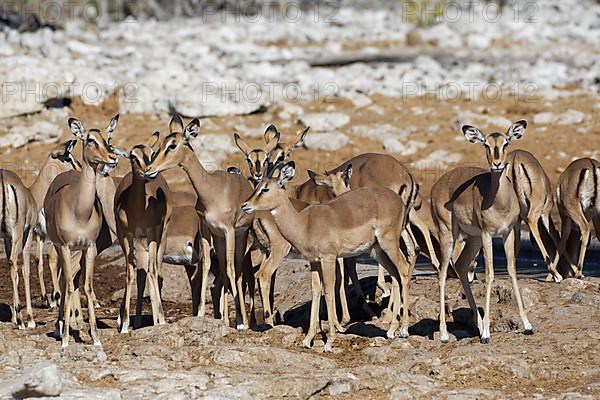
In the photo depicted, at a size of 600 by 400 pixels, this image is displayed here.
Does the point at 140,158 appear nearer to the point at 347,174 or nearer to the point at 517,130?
the point at 347,174

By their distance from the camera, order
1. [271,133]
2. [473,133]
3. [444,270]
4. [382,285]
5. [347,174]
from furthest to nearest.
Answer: [271,133] → [347,174] → [382,285] → [444,270] → [473,133]

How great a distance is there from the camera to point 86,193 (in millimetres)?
12391

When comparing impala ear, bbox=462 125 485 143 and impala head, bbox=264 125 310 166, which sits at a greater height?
impala ear, bbox=462 125 485 143

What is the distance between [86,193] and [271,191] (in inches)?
74.0

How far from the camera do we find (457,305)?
13578 millimetres

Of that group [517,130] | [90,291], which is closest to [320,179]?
[517,130]

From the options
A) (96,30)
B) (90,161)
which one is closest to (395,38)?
(96,30)

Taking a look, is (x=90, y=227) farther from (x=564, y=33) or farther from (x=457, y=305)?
(x=564, y=33)

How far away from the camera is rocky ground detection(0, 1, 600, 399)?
10.5m

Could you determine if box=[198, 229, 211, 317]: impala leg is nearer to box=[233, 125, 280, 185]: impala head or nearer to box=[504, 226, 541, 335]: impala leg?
box=[233, 125, 280, 185]: impala head

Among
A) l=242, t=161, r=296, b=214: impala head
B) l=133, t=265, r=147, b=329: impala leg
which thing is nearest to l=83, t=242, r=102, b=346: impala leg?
l=133, t=265, r=147, b=329: impala leg

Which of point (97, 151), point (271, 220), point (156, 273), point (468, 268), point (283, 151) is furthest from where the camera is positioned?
point (283, 151)

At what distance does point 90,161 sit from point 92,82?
17.3m

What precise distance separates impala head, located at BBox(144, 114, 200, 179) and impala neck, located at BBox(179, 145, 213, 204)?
79 millimetres
